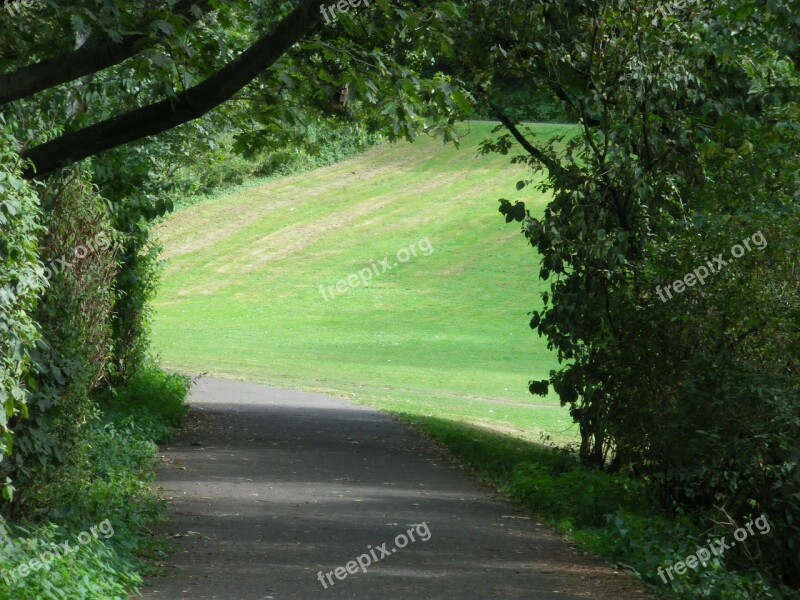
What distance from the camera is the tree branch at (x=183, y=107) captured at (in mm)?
8664

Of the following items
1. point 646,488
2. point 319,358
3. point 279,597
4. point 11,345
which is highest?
point 11,345

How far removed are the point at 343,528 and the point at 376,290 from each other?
1790 inches

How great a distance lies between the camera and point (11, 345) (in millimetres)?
6613

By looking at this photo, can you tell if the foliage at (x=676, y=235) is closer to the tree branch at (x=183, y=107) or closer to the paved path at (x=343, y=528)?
the paved path at (x=343, y=528)

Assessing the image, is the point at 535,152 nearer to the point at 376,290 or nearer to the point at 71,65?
the point at 71,65

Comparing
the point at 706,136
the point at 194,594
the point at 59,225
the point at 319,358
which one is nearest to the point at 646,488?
the point at 706,136

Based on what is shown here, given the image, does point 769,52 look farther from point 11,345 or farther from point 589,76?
point 11,345

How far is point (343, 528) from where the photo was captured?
35.7 ft

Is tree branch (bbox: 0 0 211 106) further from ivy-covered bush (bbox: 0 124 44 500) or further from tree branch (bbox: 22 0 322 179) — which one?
ivy-covered bush (bbox: 0 124 44 500)

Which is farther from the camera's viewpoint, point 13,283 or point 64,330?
point 64,330

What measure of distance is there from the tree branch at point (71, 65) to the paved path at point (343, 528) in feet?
12.4

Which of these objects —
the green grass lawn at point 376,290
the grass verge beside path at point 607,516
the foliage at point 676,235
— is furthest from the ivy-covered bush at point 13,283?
the green grass lawn at point 376,290

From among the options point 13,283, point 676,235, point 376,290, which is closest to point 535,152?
point 676,235

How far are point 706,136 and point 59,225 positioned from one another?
25.1 ft
